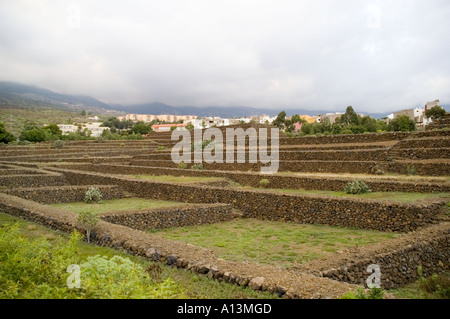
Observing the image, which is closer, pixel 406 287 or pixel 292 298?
pixel 292 298

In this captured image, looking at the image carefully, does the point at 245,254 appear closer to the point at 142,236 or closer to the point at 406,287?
the point at 142,236

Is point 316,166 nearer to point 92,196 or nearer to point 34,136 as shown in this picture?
point 92,196

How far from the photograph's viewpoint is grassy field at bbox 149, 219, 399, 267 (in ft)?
28.2

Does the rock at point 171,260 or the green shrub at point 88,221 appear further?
the green shrub at point 88,221

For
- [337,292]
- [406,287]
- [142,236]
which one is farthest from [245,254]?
[337,292]

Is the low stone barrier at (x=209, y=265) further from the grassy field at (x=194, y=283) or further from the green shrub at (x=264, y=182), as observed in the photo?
the green shrub at (x=264, y=182)

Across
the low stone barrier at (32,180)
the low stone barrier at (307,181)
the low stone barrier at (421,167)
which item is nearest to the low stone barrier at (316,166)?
the low stone barrier at (421,167)

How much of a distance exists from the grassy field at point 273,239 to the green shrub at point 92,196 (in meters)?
6.60

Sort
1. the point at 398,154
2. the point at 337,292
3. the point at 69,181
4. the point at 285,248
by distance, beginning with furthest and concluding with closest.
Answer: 1. the point at 69,181
2. the point at 398,154
3. the point at 285,248
4. the point at 337,292

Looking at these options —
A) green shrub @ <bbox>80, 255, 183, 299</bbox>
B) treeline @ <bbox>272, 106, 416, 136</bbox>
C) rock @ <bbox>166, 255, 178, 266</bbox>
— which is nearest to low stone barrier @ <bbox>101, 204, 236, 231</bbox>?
rock @ <bbox>166, 255, 178, 266</bbox>

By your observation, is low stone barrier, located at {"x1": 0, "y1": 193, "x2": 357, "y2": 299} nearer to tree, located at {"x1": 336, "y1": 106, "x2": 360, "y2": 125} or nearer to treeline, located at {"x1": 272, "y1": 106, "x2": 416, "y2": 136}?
treeline, located at {"x1": 272, "y1": 106, "x2": 416, "y2": 136}

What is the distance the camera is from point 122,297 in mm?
3623

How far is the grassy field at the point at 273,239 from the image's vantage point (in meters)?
8.61
